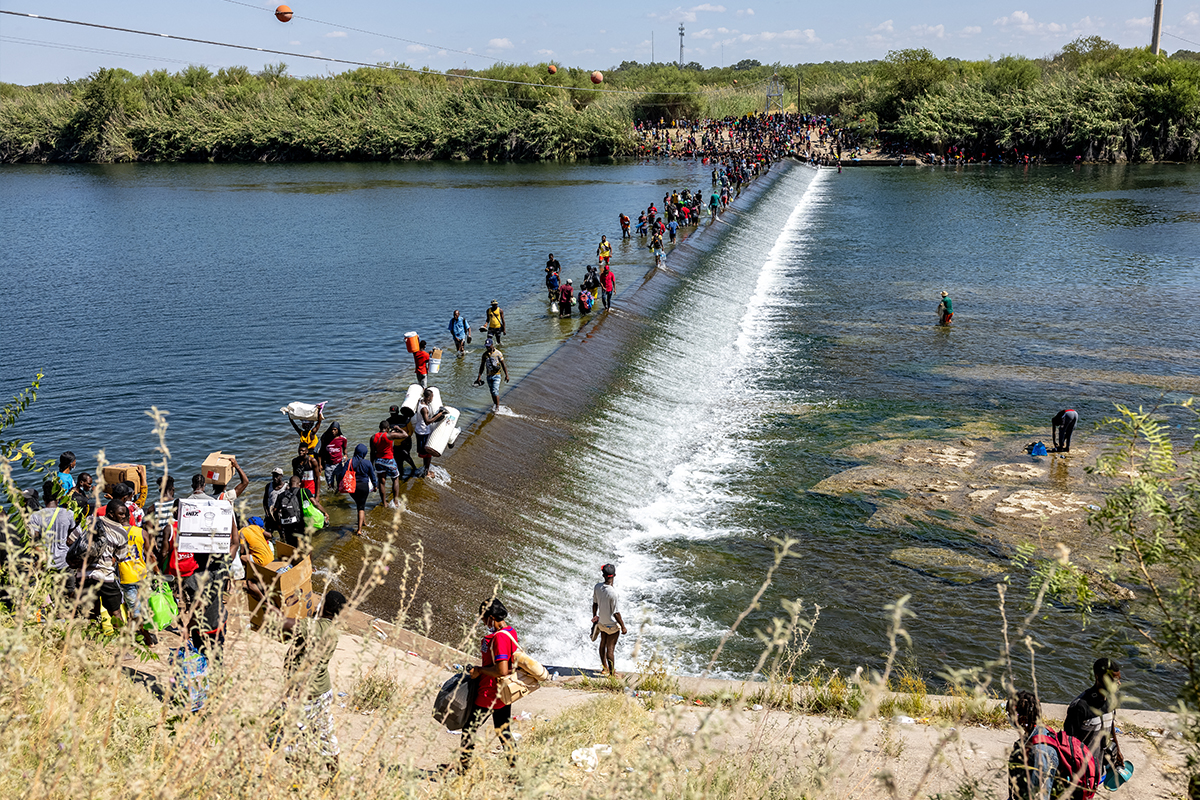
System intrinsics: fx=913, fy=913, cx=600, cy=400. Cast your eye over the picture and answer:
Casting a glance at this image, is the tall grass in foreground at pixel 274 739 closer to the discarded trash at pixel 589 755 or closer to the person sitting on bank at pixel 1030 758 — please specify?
the discarded trash at pixel 589 755

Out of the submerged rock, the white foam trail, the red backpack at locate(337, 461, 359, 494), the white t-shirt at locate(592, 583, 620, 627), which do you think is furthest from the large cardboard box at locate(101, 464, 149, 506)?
the submerged rock

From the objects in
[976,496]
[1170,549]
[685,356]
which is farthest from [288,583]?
[685,356]

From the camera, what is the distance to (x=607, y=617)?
1009 centimetres

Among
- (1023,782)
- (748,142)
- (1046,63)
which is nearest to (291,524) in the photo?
(1023,782)

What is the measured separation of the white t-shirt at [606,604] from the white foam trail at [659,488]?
0.39 metres

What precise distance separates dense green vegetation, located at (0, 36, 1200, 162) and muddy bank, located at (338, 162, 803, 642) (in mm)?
74175

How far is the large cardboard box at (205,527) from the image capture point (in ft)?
28.5

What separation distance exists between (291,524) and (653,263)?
2480 cm

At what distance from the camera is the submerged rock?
1419cm

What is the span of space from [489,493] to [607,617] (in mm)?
4622

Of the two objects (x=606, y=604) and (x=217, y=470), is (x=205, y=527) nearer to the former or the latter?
(x=217, y=470)

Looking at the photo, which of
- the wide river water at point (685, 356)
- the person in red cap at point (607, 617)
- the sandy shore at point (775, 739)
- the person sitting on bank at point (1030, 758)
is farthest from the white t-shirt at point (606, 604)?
the person sitting on bank at point (1030, 758)

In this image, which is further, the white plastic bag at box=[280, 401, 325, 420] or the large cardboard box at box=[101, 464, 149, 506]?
the white plastic bag at box=[280, 401, 325, 420]

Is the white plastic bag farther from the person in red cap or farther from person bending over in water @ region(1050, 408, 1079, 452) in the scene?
person bending over in water @ region(1050, 408, 1079, 452)
